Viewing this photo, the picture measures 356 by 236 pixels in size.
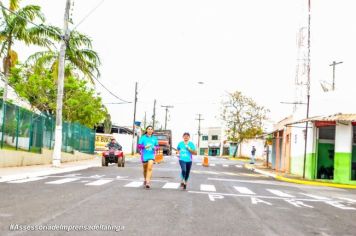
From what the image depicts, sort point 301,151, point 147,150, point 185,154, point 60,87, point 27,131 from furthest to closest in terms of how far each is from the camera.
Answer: point 301,151 → point 60,87 → point 27,131 → point 185,154 → point 147,150

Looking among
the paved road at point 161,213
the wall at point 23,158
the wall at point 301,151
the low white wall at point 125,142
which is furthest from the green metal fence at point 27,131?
the low white wall at point 125,142

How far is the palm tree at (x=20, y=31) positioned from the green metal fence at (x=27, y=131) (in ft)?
10.3

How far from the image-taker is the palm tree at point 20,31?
31.2 meters

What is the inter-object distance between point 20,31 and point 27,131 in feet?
23.4

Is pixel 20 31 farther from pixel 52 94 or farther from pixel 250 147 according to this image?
pixel 250 147

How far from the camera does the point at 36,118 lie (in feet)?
96.5

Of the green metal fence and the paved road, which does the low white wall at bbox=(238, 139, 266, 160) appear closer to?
the green metal fence

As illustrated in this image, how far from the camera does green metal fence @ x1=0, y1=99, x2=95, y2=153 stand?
24016 mm

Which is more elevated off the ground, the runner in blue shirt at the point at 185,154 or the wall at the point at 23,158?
the runner in blue shirt at the point at 185,154

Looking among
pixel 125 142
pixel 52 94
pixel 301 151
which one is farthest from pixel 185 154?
pixel 125 142

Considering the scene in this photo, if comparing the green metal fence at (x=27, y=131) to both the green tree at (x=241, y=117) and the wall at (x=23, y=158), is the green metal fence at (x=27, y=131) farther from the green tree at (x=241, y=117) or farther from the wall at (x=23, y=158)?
the green tree at (x=241, y=117)

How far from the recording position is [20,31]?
3194 centimetres

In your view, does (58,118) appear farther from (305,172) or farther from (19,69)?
(19,69)

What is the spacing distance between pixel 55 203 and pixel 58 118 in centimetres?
1822
